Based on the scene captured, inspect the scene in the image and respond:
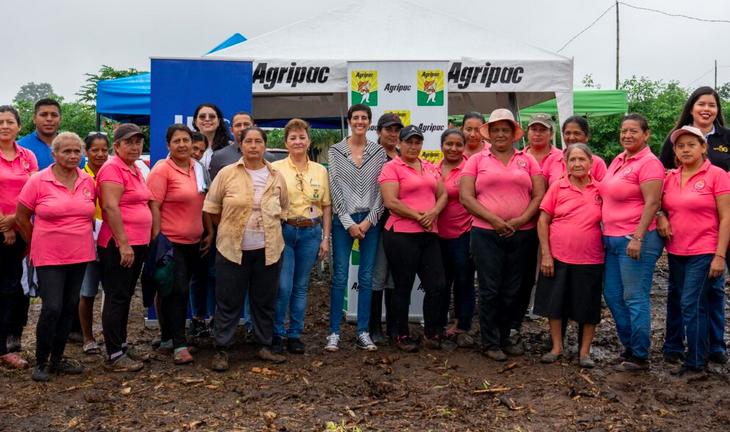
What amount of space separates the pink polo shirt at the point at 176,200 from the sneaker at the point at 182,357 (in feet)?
2.89

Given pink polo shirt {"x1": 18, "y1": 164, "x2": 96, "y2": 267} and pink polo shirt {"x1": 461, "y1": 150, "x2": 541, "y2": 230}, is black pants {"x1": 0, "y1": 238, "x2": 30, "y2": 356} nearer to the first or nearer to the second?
pink polo shirt {"x1": 18, "y1": 164, "x2": 96, "y2": 267}

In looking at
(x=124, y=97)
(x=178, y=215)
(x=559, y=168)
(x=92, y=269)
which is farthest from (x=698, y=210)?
(x=124, y=97)

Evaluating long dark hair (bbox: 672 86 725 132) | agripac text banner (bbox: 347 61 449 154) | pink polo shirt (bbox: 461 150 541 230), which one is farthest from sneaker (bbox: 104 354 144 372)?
long dark hair (bbox: 672 86 725 132)

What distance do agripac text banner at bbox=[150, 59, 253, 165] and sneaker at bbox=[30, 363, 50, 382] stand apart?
84.6 inches

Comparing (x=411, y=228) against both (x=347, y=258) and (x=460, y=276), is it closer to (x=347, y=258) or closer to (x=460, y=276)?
(x=347, y=258)

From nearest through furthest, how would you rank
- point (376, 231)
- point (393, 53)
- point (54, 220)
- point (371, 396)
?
1. point (371, 396)
2. point (54, 220)
3. point (376, 231)
4. point (393, 53)

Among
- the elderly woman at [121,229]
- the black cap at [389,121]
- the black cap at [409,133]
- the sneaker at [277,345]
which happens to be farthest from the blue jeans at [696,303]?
the elderly woman at [121,229]

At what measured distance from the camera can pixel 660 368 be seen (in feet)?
16.9

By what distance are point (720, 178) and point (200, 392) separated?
13.3 ft

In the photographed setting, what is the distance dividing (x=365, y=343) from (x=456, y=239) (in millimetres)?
1206

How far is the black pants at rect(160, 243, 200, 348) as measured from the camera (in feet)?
17.2

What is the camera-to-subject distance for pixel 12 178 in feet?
16.7

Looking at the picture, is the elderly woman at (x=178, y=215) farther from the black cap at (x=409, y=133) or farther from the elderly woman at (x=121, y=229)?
the black cap at (x=409, y=133)

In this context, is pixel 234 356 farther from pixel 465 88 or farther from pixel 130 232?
pixel 465 88
